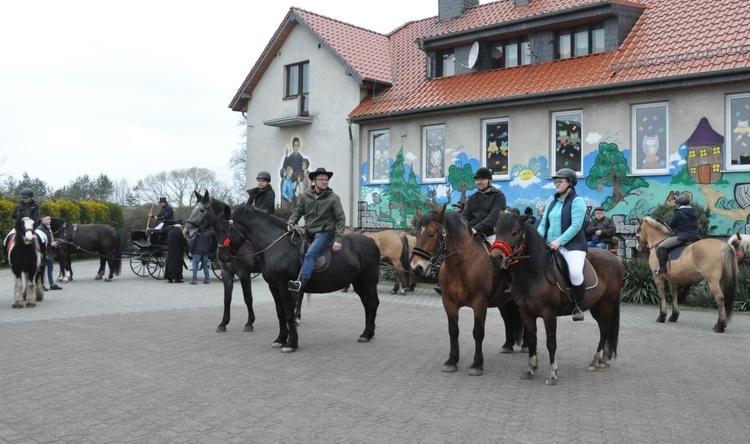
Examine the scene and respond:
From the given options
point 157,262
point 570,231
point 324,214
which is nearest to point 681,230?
point 570,231

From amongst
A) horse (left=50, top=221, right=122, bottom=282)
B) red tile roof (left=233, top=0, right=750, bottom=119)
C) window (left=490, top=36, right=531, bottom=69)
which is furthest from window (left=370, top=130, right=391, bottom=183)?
horse (left=50, top=221, right=122, bottom=282)

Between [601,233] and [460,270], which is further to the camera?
[601,233]

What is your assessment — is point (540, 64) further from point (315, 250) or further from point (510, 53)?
point (315, 250)

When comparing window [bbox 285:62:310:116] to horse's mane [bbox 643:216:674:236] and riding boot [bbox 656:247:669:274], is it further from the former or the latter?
riding boot [bbox 656:247:669:274]

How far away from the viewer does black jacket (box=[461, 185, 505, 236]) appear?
8.67 meters

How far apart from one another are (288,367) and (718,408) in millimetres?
4759

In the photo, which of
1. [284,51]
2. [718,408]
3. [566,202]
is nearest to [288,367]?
[566,202]

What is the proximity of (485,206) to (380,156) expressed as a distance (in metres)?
15.9

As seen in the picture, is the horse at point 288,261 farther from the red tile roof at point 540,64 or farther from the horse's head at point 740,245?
the red tile roof at point 540,64

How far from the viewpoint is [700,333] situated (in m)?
11.4

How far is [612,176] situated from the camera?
738 inches

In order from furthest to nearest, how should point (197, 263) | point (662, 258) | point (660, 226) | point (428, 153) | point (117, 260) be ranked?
point (428, 153) → point (117, 260) → point (197, 263) → point (660, 226) → point (662, 258)

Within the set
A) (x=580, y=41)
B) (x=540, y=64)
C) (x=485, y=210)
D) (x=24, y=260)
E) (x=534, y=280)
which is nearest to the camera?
(x=534, y=280)

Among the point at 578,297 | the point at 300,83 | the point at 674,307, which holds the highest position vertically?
the point at 300,83
